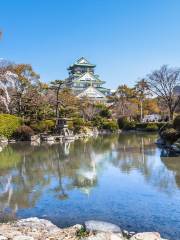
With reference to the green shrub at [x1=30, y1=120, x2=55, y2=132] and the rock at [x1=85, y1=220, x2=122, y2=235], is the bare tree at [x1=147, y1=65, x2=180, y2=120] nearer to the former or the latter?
the green shrub at [x1=30, y1=120, x2=55, y2=132]

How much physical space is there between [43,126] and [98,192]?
1896 centimetres

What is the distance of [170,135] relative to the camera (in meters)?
19.1

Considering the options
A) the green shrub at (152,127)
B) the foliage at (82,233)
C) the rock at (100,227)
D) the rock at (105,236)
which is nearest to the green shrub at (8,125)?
the green shrub at (152,127)

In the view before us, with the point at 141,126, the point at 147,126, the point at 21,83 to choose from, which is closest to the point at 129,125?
the point at 141,126

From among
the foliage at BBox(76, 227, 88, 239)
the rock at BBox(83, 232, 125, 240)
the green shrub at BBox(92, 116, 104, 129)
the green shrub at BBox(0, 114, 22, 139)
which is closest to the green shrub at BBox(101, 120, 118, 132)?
the green shrub at BBox(92, 116, 104, 129)

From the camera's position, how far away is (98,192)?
335 inches

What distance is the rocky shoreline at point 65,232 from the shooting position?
4965mm

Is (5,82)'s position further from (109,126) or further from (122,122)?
(122,122)

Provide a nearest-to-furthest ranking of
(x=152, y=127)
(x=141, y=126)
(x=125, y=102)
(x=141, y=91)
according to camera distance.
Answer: (x=152, y=127) → (x=141, y=126) → (x=125, y=102) → (x=141, y=91)

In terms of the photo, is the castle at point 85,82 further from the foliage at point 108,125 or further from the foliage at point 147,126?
the foliage at point 108,125

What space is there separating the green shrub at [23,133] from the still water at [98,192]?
37.0 feet

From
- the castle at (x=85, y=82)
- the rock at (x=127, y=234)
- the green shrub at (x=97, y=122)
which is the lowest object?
the rock at (x=127, y=234)

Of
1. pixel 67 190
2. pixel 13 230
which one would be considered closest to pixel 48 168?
pixel 67 190

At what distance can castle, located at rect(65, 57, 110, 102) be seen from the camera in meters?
56.6
